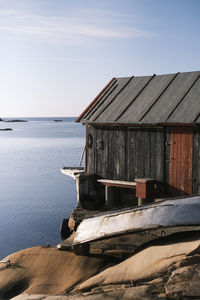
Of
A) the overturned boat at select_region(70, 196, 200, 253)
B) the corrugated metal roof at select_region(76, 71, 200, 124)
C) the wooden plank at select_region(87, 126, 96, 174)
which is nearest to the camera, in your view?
the overturned boat at select_region(70, 196, 200, 253)

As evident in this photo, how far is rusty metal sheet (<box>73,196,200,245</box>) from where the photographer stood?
33.3 ft

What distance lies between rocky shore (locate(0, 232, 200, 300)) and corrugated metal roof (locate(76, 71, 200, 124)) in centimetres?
519

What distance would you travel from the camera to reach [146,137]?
14477mm

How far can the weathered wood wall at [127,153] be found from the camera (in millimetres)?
14188

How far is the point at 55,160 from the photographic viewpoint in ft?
154

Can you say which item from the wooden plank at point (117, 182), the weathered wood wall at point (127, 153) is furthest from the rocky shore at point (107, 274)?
the weathered wood wall at point (127, 153)

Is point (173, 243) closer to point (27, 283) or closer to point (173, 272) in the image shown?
point (173, 272)

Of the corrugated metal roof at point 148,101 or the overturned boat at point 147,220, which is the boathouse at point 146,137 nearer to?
the corrugated metal roof at point 148,101

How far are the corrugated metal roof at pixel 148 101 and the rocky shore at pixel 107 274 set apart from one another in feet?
17.0

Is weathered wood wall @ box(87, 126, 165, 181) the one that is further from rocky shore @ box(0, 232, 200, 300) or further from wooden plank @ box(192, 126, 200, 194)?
rocky shore @ box(0, 232, 200, 300)

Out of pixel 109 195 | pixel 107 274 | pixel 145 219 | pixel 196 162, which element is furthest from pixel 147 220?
pixel 109 195

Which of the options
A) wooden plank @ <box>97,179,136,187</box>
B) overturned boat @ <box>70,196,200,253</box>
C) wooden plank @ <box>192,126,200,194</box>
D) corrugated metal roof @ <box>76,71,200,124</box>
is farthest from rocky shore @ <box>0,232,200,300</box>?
corrugated metal roof @ <box>76,71,200,124</box>

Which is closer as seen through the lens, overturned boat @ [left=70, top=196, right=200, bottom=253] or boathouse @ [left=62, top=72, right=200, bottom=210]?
overturned boat @ [left=70, top=196, right=200, bottom=253]

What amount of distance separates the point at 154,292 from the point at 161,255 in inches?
61.4
